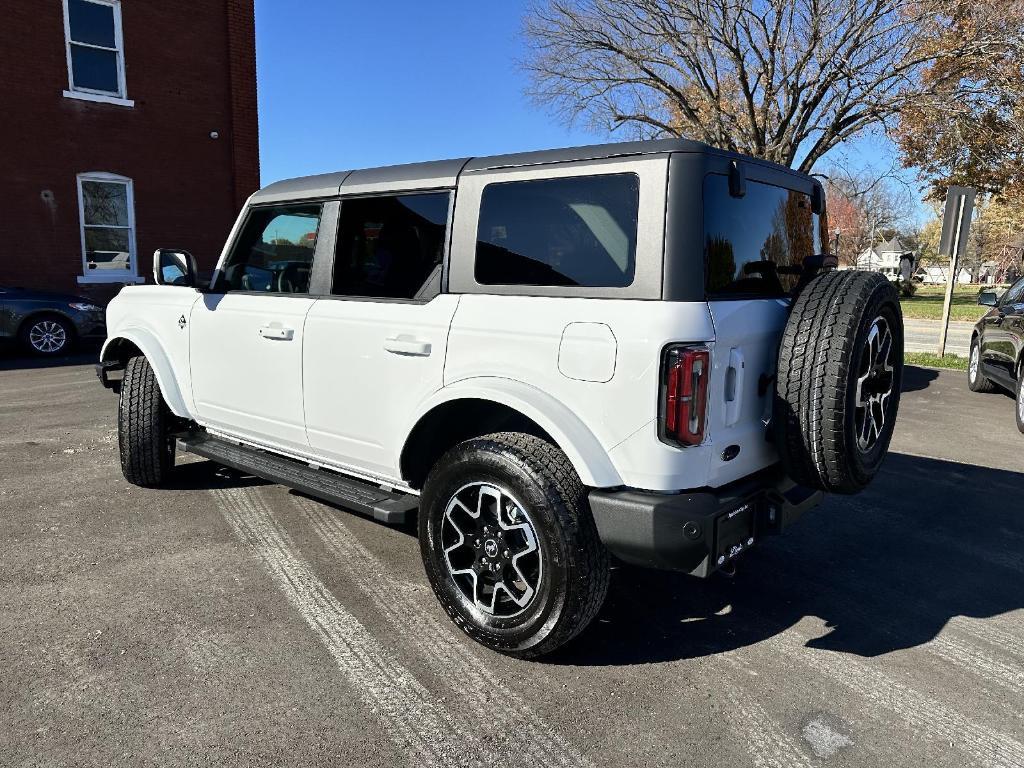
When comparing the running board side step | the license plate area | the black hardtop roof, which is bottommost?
the running board side step

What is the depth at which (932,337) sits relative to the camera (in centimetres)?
1723

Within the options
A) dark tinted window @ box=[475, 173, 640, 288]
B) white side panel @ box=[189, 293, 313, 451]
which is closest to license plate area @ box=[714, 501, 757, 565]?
dark tinted window @ box=[475, 173, 640, 288]

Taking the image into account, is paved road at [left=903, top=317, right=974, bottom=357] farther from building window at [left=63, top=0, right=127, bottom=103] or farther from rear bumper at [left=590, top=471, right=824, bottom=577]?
building window at [left=63, top=0, right=127, bottom=103]

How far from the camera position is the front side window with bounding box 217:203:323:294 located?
12.7 ft

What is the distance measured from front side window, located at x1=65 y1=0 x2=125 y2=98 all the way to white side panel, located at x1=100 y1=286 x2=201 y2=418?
11916 millimetres

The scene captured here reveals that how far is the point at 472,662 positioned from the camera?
288 cm

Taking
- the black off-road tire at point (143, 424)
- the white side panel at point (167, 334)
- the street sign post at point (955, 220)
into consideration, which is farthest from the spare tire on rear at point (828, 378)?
the street sign post at point (955, 220)

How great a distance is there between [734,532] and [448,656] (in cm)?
123

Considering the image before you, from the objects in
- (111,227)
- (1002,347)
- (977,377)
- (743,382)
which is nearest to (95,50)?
(111,227)

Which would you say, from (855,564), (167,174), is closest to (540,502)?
(855,564)

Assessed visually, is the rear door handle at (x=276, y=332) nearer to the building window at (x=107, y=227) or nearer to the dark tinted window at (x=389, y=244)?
the dark tinted window at (x=389, y=244)

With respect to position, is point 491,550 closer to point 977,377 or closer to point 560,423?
point 560,423

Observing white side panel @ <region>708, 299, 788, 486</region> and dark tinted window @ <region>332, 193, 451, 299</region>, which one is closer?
white side panel @ <region>708, 299, 788, 486</region>

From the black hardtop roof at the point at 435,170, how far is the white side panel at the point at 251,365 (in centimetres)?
60
